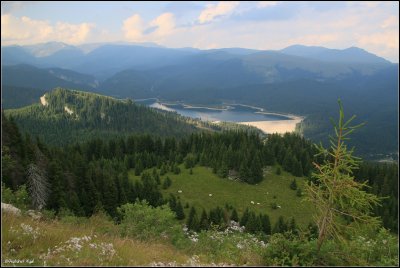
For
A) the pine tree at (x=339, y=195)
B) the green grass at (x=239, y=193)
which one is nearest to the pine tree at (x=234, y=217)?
the green grass at (x=239, y=193)

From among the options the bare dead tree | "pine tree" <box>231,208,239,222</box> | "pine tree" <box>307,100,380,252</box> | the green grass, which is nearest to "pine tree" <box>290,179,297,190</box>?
the green grass

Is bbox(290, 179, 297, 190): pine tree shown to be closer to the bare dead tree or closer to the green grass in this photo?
the green grass

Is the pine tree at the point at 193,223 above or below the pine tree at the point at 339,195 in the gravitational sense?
below

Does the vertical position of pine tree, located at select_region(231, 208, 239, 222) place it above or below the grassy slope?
below

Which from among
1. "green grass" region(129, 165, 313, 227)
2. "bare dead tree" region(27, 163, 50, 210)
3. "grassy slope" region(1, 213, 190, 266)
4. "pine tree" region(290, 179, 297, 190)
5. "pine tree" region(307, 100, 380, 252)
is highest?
"pine tree" region(307, 100, 380, 252)

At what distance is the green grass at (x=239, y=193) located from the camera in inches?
3228

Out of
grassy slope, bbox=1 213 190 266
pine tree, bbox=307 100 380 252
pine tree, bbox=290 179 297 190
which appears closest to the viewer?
grassy slope, bbox=1 213 190 266

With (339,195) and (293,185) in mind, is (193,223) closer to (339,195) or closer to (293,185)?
(293,185)

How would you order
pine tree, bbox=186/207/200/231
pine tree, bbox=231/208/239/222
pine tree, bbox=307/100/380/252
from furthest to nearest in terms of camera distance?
1. pine tree, bbox=231/208/239/222
2. pine tree, bbox=186/207/200/231
3. pine tree, bbox=307/100/380/252

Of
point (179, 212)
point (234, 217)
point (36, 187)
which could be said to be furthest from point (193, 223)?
point (36, 187)

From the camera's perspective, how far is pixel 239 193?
90.1 m

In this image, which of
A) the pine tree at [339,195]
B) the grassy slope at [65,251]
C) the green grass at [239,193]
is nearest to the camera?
the grassy slope at [65,251]

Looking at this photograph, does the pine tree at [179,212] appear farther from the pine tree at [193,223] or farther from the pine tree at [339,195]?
the pine tree at [339,195]

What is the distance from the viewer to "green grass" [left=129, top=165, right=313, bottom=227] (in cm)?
8200
